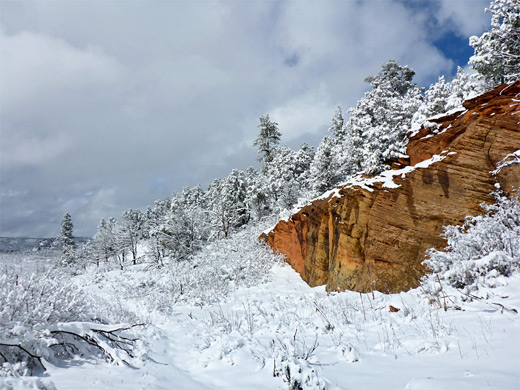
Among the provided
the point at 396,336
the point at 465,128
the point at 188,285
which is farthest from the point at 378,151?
the point at 188,285

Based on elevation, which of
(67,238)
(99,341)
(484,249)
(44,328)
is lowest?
(99,341)

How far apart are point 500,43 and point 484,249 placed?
11.9 meters

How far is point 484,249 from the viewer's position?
7.02 metres

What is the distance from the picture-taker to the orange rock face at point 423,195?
28.5 feet

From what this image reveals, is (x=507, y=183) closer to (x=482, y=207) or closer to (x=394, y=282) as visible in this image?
(x=482, y=207)

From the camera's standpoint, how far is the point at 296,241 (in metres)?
18.4

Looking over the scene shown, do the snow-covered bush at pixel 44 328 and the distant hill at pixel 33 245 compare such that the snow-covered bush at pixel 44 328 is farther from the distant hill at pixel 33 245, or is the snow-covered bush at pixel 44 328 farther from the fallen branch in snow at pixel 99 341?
the distant hill at pixel 33 245

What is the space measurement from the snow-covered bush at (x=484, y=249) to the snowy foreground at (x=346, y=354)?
0.43 metres

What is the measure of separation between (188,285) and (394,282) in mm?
13158

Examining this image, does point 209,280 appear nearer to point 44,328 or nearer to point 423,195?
point 44,328

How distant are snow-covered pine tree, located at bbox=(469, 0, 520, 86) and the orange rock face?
4.63 metres

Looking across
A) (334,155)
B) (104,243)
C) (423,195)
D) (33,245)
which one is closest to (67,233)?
(33,245)

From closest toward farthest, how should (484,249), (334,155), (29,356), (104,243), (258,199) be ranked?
(29,356), (484,249), (334,155), (258,199), (104,243)

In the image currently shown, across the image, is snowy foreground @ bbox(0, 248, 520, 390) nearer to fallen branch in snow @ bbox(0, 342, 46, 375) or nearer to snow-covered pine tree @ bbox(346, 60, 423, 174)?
fallen branch in snow @ bbox(0, 342, 46, 375)
